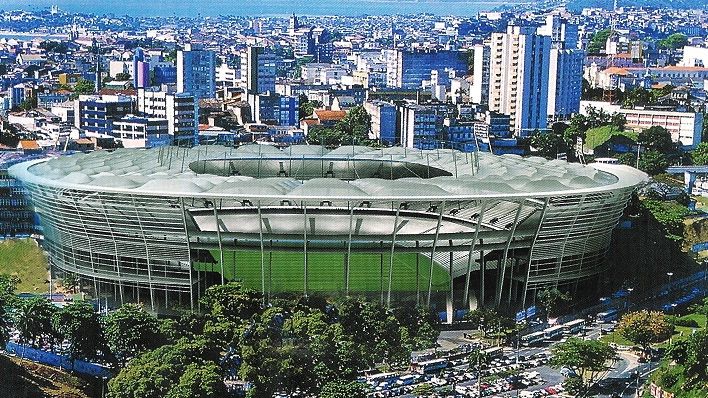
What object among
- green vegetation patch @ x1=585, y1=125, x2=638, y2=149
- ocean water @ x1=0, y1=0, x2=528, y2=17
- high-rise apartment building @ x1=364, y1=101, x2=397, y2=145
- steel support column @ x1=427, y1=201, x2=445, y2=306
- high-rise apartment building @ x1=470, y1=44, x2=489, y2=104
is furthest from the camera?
ocean water @ x1=0, y1=0, x2=528, y2=17

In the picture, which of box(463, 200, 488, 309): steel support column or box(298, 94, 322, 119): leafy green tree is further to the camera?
box(298, 94, 322, 119): leafy green tree

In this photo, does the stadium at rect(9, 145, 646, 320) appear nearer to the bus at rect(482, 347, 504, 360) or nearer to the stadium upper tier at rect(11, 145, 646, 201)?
the stadium upper tier at rect(11, 145, 646, 201)

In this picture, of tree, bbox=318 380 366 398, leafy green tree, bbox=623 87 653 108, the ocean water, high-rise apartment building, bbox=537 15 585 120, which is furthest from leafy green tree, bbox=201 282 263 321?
the ocean water

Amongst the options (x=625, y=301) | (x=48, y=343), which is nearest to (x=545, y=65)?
(x=625, y=301)

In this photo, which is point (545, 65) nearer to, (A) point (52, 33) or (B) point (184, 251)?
(B) point (184, 251)

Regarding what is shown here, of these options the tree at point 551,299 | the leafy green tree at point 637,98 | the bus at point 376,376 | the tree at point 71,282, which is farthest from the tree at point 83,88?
the bus at point 376,376

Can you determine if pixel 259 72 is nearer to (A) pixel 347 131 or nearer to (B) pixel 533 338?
(A) pixel 347 131
